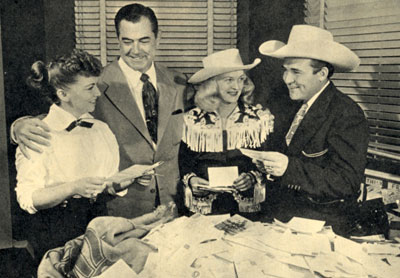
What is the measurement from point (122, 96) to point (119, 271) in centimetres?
74

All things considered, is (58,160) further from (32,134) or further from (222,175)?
(222,175)

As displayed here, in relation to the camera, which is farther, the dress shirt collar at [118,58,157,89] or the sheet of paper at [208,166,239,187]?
the sheet of paper at [208,166,239,187]

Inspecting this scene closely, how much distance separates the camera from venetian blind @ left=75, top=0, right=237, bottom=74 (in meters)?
1.95

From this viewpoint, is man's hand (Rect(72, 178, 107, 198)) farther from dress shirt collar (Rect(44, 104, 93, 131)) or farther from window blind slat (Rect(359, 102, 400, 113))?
window blind slat (Rect(359, 102, 400, 113))

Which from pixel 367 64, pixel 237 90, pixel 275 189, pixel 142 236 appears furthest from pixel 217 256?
pixel 367 64

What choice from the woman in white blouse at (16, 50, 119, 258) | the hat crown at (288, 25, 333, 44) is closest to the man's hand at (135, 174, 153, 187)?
the woman in white blouse at (16, 50, 119, 258)

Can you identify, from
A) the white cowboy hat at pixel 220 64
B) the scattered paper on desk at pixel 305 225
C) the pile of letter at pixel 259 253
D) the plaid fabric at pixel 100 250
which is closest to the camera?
the pile of letter at pixel 259 253

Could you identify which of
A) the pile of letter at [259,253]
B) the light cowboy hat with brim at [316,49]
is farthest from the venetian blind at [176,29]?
the pile of letter at [259,253]

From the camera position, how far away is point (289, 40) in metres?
2.02

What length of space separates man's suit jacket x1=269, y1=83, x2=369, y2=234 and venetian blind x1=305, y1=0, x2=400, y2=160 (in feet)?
0.57

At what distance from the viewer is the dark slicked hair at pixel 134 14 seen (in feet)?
6.26

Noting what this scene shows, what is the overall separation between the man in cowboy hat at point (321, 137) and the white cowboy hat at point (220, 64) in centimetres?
16

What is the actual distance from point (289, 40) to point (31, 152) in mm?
1222

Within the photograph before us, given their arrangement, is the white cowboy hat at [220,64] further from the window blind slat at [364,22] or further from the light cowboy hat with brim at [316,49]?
the window blind slat at [364,22]
